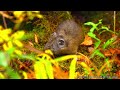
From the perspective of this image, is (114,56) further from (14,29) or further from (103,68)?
(14,29)

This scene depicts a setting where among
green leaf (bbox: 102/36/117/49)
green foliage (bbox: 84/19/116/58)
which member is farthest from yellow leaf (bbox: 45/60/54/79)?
green leaf (bbox: 102/36/117/49)

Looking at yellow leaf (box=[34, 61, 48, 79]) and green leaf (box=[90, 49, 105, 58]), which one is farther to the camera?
green leaf (box=[90, 49, 105, 58])

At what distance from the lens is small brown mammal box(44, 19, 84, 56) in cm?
342

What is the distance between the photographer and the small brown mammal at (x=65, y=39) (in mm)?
3418

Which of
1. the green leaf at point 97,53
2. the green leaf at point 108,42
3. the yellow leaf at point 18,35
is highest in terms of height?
the yellow leaf at point 18,35

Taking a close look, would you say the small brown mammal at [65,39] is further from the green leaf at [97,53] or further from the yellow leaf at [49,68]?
the yellow leaf at [49,68]

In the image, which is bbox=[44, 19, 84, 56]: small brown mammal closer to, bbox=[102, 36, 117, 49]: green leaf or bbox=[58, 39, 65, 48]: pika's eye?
bbox=[58, 39, 65, 48]: pika's eye

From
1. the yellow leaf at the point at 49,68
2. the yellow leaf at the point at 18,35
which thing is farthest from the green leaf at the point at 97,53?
the yellow leaf at the point at 18,35

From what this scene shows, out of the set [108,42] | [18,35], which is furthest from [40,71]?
[108,42]

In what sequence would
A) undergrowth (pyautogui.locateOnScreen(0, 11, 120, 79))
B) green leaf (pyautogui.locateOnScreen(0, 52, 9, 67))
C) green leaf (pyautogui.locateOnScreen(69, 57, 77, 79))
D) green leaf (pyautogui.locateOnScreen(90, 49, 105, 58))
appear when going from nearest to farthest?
green leaf (pyautogui.locateOnScreen(0, 52, 9, 67)) → undergrowth (pyautogui.locateOnScreen(0, 11, 120, 79)) → green leaf (pyautogui.locateOnScreen(69, 57, 77, 79)) → green leaf (pyautogui.locateOnScreen(90, 49, 105, 58))

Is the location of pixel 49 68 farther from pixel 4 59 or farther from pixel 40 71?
pixel 4 59

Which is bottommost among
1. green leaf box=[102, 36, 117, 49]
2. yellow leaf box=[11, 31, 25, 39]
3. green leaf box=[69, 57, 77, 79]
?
green leaf box=[69, 57, 77, 79]

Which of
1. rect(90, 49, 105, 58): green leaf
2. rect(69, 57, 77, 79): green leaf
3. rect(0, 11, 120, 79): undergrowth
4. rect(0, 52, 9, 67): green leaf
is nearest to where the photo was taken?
rect(0, 52, 9, 67): green leaf
